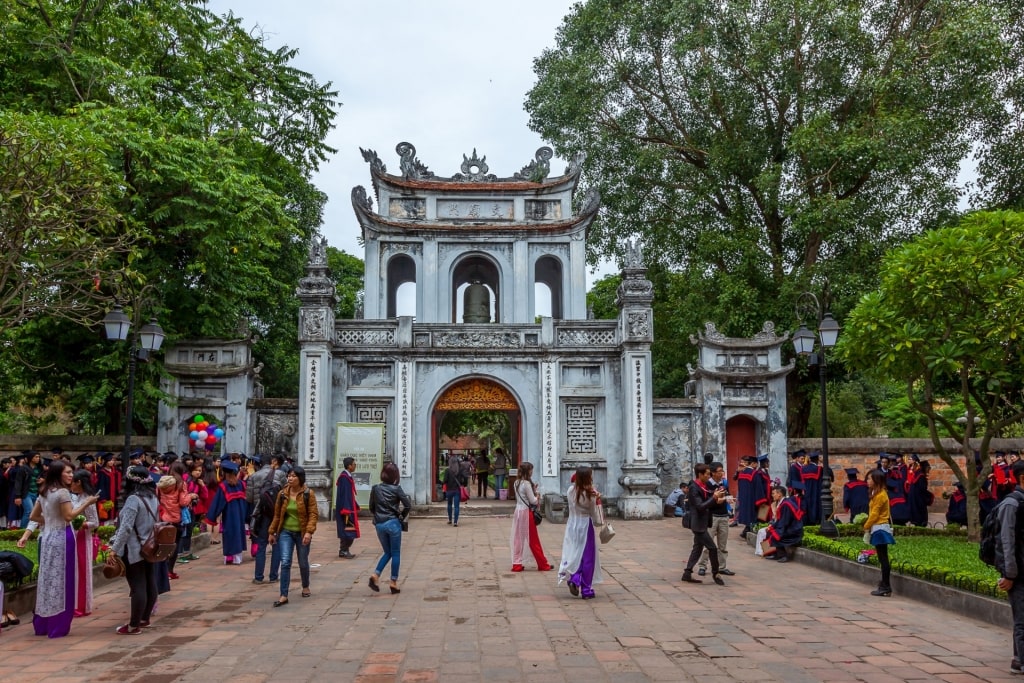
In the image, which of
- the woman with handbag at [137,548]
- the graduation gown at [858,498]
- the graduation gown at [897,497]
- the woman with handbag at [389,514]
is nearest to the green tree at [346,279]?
the graduation gown at [858,498]

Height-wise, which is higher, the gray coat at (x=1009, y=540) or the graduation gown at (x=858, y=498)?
the gray coat at (x=1009, y=540)

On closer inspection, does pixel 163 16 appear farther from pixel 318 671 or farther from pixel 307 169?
pixel 318 671

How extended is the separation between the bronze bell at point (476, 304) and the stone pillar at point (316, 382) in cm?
416

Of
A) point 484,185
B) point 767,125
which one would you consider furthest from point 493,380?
point 767,125

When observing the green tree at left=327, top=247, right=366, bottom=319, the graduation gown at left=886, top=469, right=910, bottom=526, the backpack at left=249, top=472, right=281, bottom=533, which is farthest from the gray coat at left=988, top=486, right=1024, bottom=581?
the green tree at left=327, top=247, right=366, bottom=319

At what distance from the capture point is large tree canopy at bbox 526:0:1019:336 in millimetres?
21328

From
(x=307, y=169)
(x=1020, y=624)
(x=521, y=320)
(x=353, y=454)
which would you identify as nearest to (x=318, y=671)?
(x=1020, y=624)

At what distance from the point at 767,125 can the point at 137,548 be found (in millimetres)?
21859

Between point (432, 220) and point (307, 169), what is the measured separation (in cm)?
513

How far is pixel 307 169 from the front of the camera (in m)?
25.3

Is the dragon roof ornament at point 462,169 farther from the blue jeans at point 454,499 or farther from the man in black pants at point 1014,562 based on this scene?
the man in black pants at point 1014,562

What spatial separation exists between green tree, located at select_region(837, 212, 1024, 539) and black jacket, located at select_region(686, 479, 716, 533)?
442 cm

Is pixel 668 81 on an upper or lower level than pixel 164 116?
upper

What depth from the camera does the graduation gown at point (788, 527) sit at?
13.0 m
